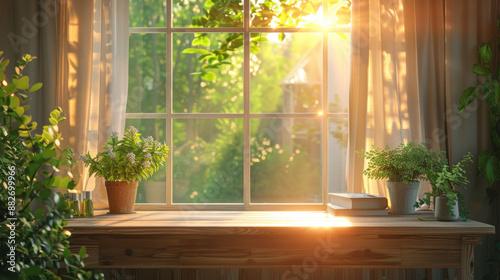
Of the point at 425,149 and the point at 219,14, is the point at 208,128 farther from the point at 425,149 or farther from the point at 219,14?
the point at 425,149

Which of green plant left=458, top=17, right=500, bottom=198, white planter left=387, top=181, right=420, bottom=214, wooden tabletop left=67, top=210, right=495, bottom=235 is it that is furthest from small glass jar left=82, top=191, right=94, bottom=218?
green plant left=458, top=17, right=500, bottom=198

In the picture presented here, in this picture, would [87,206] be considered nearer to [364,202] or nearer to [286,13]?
[364,202]

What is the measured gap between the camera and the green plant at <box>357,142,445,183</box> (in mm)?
2492

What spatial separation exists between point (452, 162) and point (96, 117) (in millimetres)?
1899

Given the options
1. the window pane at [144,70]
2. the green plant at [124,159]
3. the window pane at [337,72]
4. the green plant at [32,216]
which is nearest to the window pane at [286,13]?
the window pane at [337,72]

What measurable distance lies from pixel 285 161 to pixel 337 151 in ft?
1.02

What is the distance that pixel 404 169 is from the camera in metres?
2.51

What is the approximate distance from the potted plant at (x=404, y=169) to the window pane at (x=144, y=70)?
1.28 metres

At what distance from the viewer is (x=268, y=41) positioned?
2982 millimetres

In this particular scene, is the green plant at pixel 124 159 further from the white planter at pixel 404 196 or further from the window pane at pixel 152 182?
the white planter at pixel 404 196

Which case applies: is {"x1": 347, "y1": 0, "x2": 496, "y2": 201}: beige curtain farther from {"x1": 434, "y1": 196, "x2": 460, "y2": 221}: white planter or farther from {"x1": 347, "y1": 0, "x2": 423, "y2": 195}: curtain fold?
{"x1": 434, "y1": 196, "x2": 460, "y2": 221}: white planter

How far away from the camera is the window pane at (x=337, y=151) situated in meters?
2.97

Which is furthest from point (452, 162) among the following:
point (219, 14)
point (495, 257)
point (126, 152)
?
point (126, 152)

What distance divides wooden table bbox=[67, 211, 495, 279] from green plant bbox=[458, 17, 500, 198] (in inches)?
17.4
